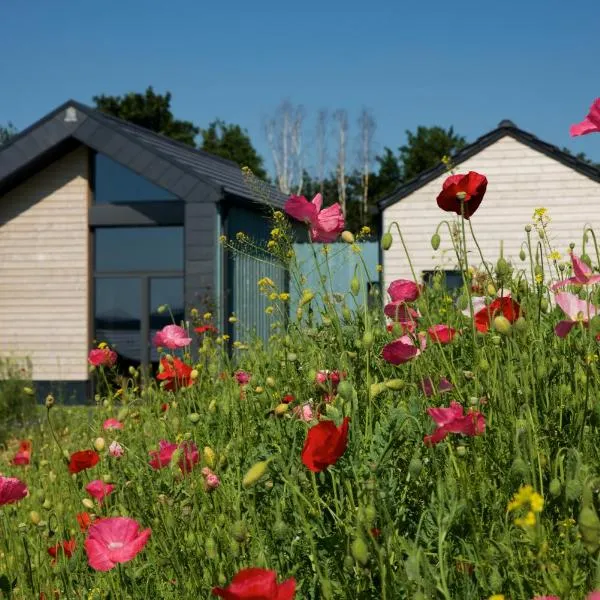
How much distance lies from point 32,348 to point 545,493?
14384mm

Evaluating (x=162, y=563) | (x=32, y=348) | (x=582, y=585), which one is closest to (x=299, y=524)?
(x=162, y=563)

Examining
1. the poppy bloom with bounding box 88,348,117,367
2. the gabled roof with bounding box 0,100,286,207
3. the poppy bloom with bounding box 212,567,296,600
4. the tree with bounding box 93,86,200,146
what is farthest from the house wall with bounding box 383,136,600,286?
the tree with bounding box 93,86,200,146

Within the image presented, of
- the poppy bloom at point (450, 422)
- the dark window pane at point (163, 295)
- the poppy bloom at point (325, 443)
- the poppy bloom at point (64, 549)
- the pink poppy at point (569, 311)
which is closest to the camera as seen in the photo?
the poppy bloom at point (325, 443)

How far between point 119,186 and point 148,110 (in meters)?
26.3

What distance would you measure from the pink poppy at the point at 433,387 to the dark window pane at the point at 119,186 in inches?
487

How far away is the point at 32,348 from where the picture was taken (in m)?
15.8

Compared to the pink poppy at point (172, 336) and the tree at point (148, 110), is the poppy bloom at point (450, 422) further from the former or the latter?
the tree at point (148, 110)

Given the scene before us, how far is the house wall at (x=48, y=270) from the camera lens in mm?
15641

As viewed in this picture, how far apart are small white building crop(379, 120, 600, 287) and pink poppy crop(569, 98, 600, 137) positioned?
1370cm

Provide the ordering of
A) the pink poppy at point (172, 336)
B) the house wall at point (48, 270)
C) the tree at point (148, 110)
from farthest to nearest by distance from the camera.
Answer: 1. the tree at point (148, 110)
2. the house wall at point (48, 270)
3. the pink poppy at point (172, 336)

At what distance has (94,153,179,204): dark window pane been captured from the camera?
14930 millimetres

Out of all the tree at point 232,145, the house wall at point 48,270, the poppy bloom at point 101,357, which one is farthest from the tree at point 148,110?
the poppy bloom at point 101,357

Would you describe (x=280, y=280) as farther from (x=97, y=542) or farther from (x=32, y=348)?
→ (x=97, y=542)

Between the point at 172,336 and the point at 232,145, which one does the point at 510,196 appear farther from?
the point at 232,145
